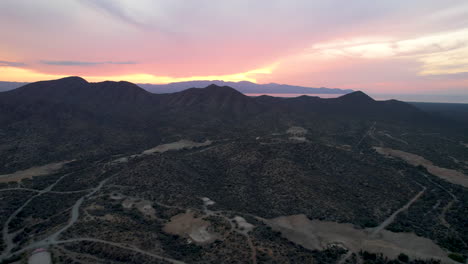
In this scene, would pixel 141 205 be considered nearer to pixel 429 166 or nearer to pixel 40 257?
pixel 40 257

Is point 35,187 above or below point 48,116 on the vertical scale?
below

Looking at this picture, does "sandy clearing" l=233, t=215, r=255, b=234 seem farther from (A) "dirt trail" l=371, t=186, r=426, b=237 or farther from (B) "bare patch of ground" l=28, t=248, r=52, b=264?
(B) "bare patch of ground" l=28, t=248, r=52, b=264

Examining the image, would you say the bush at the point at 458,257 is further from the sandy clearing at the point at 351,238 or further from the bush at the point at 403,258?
the bush at the point at 403,258

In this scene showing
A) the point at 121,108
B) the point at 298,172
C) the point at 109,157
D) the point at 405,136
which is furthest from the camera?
the point at 121,108

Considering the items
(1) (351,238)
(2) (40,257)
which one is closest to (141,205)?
(2) (40,257)

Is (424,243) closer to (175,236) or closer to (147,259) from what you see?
(175,236)

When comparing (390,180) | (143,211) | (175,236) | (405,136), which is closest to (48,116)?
(143,211)

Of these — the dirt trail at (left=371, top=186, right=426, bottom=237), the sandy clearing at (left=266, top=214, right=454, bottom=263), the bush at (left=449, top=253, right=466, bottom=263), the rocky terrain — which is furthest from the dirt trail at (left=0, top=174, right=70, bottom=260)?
the bush at (left=449, top=253, right=466, bottom=263)
